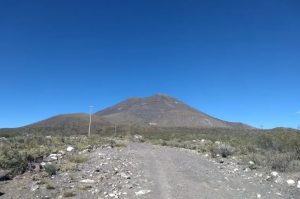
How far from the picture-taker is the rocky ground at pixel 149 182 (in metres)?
13.0

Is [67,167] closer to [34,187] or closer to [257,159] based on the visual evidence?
[34,187]

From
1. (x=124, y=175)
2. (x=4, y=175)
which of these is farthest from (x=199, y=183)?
(x=4, y=175)

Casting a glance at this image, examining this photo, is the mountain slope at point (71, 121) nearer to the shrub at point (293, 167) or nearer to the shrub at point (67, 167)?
the shrub at point (67, 167)

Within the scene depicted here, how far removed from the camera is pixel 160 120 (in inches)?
6944

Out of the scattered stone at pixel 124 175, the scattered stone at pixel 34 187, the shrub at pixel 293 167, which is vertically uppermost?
the shrub at pixel 293 167

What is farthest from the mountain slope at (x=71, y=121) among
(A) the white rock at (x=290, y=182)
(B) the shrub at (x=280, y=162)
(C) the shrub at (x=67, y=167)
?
(A) the white rock at (x=290, y=182)

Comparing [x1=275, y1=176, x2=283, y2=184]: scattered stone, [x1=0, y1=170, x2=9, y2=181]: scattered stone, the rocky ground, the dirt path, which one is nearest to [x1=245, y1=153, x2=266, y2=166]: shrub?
the rocky ground

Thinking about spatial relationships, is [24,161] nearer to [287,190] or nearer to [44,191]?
[44,191]

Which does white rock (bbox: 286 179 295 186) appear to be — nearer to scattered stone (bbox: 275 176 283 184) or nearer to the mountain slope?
scattered stone (bbox: 275 176 283 184)

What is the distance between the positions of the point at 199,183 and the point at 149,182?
6.81ft

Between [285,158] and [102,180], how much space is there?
1095 centimetres

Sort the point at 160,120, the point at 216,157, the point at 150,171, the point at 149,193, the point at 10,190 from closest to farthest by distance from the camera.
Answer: the point at 149,193, the point at 10,190, the point at 150,171, the point at 216,157, the point at 160,120

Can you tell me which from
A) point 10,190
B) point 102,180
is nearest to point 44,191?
point 10,190

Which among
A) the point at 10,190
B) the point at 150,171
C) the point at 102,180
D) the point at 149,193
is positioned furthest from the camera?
the point at 150,171
